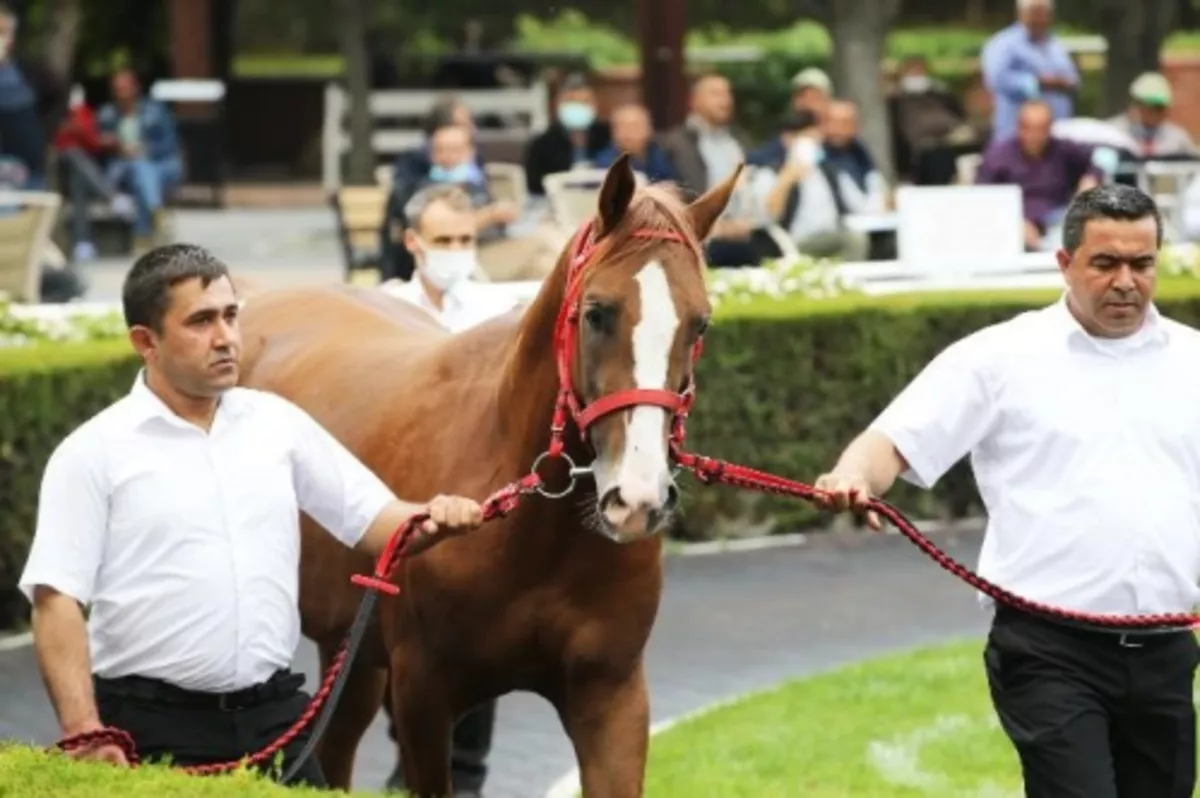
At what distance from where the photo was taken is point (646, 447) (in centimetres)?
591

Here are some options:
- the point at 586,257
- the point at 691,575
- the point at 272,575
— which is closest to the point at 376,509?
the point at 272,575

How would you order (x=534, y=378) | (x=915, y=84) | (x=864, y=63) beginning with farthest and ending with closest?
1. (x=915, y=84)
2. (x=864, y=63)
3. (x=534, y=378)

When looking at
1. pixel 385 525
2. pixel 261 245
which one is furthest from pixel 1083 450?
pixel 261 245

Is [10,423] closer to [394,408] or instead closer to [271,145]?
[394,408]

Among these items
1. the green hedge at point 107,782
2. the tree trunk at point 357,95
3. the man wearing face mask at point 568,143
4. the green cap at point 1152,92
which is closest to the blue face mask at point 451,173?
the man wearing face mask at point 568,143

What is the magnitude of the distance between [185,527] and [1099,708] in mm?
2021

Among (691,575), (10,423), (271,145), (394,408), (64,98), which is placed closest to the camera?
(394,408)

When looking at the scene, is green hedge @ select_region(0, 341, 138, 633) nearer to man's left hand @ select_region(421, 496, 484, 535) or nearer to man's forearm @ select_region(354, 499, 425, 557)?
man's forearm @ select_region(354, 499, 425, 557)

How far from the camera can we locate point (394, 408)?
7.61 metres

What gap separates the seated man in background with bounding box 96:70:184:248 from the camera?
2448 cm

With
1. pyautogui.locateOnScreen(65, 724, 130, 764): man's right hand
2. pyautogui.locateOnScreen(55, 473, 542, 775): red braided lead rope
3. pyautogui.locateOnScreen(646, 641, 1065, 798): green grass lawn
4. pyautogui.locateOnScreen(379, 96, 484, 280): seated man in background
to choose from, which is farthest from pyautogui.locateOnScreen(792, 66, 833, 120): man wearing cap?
pyautogui.locateOnScreen(65, 724, 130, 764): man's right hand

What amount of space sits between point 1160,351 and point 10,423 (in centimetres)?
583

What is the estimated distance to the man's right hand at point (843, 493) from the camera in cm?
621

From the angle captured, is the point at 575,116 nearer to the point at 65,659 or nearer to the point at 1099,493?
the point at 1099,493
